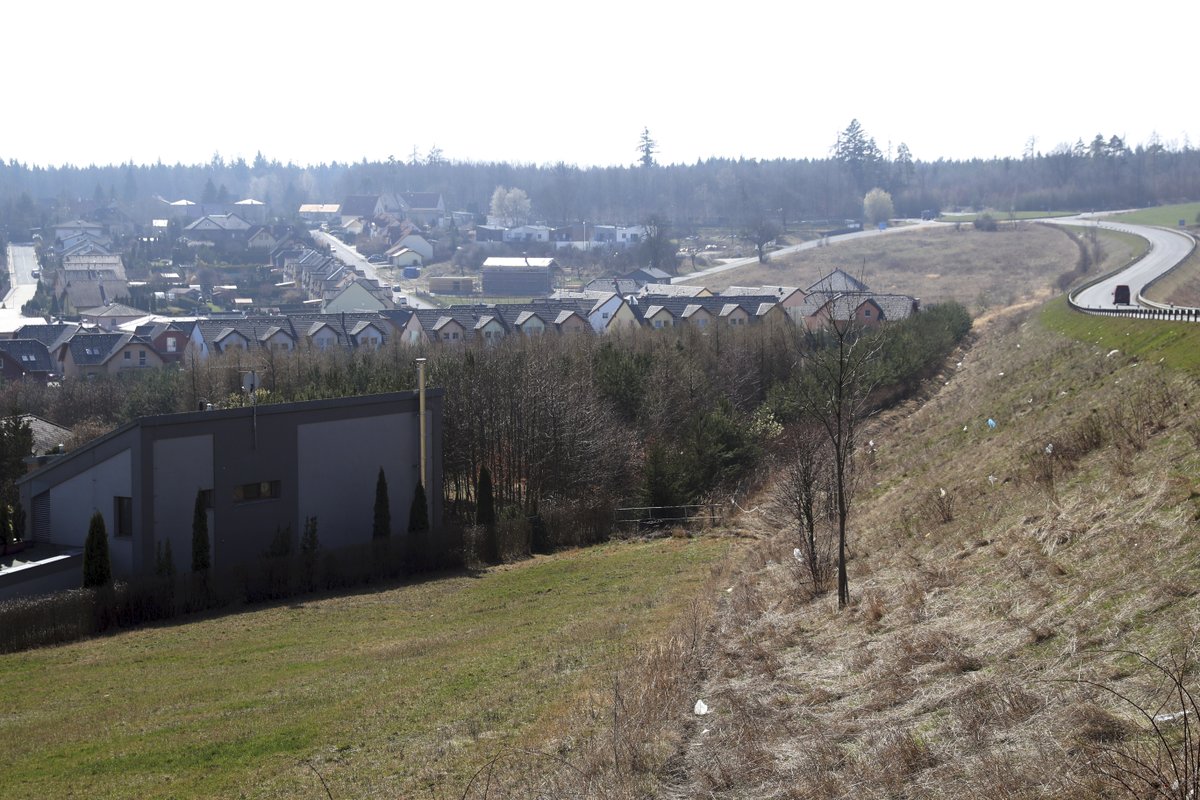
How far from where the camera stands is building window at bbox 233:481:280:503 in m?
24.9

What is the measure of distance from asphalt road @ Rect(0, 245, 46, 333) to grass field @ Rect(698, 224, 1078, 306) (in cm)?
5924

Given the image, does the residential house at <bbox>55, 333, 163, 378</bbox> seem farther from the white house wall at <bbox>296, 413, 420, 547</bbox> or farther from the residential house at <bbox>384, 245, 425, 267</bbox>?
the residential house at <bbox>384, 245, 425, 267</bbox>

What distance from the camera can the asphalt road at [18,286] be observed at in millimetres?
89431

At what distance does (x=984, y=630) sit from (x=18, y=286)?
127 meters

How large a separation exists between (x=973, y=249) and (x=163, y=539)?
100701 mm

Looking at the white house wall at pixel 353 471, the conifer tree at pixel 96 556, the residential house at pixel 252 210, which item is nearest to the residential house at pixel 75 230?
the residential house at pixel 252 210

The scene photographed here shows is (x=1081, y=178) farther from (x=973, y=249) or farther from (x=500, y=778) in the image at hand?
(x=500, y=778)

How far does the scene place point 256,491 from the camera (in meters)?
25.4

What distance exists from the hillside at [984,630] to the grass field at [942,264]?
2675 inches

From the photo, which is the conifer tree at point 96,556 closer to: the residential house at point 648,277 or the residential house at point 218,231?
the residential house at point 648,277

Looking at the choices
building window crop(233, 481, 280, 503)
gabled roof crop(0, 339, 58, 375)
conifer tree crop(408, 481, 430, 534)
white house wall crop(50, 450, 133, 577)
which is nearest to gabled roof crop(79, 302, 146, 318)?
gabled roof crop(0, 339, 58, 375)

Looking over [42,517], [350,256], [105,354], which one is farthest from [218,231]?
[42,517]

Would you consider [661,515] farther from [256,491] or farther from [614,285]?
[614,285]

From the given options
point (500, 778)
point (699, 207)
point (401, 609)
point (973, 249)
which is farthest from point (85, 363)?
point (699, 207)
